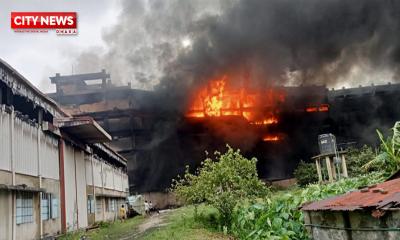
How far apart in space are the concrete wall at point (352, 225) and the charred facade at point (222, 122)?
93.8 ft

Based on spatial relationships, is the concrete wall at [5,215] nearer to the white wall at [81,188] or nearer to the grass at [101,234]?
the grass at [101,234]

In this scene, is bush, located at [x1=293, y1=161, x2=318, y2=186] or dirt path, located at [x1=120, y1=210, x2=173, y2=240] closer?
dirt path, located at [x1=120, y1=210, x2=173, y2=240]

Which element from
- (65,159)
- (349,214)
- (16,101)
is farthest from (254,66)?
(349,214)

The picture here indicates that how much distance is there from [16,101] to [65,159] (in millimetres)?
4379

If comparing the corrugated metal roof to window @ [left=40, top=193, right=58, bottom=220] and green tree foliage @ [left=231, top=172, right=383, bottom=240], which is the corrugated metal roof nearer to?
green tree foliage @ [left=231, top=172, right=383, bottom=240]

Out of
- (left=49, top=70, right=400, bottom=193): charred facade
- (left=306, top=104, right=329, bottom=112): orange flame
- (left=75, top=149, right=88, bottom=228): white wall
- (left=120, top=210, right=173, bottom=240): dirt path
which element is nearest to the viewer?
(left=120, top=210, right=173, bottom=240): dirt path

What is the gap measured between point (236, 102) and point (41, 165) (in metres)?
28.5

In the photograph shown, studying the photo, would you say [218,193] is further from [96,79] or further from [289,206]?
[96,79]

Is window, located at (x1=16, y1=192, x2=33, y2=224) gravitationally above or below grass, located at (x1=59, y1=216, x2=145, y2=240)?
above

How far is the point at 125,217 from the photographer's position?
1051 inches

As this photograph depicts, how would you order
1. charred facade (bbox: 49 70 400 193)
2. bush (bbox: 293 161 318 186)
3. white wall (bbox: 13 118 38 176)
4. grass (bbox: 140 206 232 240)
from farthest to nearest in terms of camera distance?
charred facade (bbox: 49 70 400 193) → bush (bbox: 293 161 318 186) → grass (bbox: 140 206 232 240) → white wall (bbox: 13 118 38 176)

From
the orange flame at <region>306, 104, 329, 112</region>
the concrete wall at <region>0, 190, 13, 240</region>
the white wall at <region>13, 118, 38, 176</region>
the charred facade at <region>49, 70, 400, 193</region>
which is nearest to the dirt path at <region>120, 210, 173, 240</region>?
the white wall at <region>13, 118, 38, 176</region>

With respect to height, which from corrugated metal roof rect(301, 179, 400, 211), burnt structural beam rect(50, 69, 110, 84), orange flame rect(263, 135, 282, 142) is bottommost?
corrugated metal roof rect(301, 179, 400, 211)

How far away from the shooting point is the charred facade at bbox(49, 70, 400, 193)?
3484 cm
